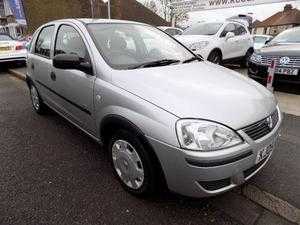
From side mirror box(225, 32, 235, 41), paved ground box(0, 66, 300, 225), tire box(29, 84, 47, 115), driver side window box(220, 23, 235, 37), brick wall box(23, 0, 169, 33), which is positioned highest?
brick wall box(23, 0, 169, 33)

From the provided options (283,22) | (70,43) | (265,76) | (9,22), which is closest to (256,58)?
(265,76)

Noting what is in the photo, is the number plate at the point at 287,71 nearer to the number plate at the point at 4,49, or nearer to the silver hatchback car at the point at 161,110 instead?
the silver hatchback car at the point at 161,110

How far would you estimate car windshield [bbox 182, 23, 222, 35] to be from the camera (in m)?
8.64

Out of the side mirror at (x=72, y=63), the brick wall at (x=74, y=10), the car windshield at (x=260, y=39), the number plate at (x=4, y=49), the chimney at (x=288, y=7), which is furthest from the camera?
the chimney at (x=288, y=7)

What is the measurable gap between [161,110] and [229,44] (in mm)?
7140

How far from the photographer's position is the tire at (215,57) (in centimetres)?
821

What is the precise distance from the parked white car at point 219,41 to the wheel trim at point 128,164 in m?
5.29

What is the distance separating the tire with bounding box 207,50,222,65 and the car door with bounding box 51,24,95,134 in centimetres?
516

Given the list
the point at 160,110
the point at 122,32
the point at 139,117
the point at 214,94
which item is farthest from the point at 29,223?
the point at 122,32

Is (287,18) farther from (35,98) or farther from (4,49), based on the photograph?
(35,98)

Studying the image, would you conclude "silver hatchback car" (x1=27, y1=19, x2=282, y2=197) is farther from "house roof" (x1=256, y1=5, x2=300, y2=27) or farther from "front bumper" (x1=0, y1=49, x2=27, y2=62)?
"house roof" (x1=256, y1=5, x2=300, y2=27)

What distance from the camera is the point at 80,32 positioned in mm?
3330

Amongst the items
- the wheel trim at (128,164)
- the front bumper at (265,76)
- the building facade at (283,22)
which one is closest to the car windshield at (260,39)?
the front bumper at (265,76)

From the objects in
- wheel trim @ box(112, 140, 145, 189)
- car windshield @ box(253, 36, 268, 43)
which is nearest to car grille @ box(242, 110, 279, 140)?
wheel trim @ box(112, 140, 145, 189)
